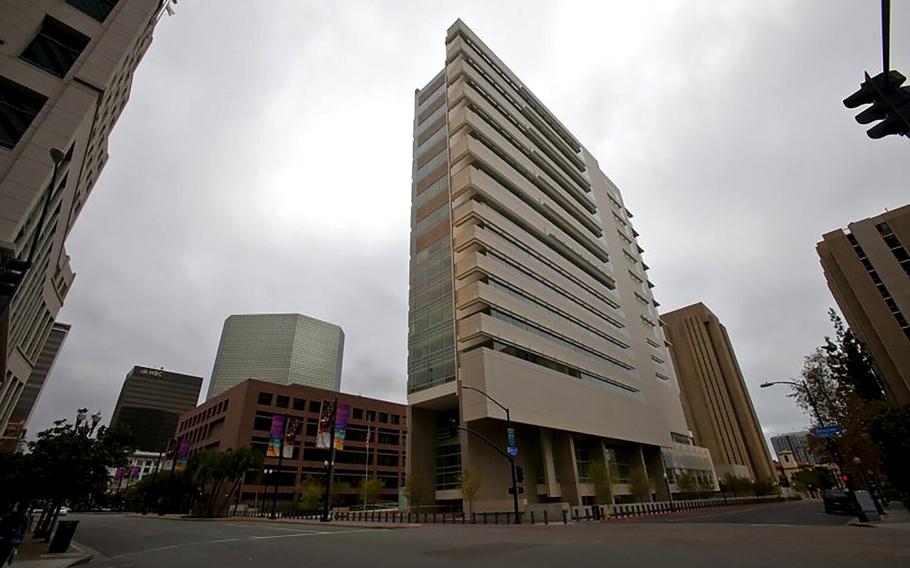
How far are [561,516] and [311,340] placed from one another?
15373 centimetres

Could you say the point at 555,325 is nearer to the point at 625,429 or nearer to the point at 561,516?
the point at 625,429

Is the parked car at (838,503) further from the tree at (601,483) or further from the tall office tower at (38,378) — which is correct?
the tall office tower at (38,378)

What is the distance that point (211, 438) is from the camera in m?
92.4

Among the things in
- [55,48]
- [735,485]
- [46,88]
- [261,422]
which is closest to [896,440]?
[46,88]

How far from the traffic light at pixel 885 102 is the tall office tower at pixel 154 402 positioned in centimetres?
20224

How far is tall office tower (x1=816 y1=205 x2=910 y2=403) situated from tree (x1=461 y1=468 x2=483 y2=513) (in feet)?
200

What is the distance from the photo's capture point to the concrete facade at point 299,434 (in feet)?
270

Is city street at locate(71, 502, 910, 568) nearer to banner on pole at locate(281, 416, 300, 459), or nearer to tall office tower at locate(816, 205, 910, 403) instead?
banner on pole at locate(281, 416, 300, 459)

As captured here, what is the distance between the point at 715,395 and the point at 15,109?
143663mm

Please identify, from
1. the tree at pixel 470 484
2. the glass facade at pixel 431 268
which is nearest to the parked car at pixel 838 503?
the tree at pixel 470 484

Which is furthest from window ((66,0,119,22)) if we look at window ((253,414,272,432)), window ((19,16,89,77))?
window ((253,414,272,432))

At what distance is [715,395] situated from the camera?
11956cm

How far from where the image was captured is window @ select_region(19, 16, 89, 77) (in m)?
18.0

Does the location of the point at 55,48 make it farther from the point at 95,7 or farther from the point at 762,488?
the point at 762,488
